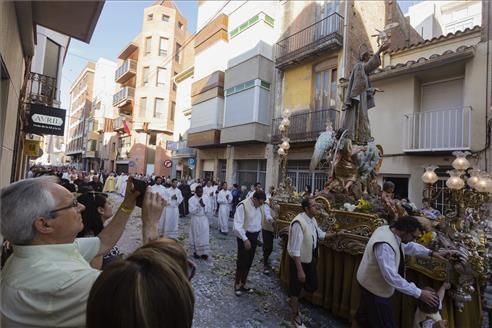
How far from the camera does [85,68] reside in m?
51.6

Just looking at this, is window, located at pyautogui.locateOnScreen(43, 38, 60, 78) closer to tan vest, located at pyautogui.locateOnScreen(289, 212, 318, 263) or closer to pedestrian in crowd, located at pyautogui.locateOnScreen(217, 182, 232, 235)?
pedestrian in crowd, located at pyautogui.locateOnScreen(217, 182, 232, 235)

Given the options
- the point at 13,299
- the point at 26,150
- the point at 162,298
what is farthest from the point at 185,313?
the point at 26,150

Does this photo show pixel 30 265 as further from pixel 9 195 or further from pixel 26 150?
pixel 26 150

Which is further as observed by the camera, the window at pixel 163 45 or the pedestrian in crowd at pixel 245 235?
the window at pixel 163 45

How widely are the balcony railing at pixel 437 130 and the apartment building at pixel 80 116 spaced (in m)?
44.8

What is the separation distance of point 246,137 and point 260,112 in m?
1.54

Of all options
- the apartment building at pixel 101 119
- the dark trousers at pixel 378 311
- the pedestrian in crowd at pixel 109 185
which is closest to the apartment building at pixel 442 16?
the dark trousers at pixel 378 311

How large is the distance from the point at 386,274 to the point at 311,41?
46.1 ft

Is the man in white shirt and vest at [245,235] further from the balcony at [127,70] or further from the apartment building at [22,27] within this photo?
the balcony at [127,70]

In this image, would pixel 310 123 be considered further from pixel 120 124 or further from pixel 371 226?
pixel 120 124

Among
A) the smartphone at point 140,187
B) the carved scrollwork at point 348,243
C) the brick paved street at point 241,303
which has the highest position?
the smartphone at point 140,187

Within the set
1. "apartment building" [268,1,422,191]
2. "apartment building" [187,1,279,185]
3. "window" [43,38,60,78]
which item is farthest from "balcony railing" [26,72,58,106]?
"apartment building" [268,1,422,191]

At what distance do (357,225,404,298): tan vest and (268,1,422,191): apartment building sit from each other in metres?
9.79

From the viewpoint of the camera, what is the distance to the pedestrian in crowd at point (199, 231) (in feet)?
25.5
